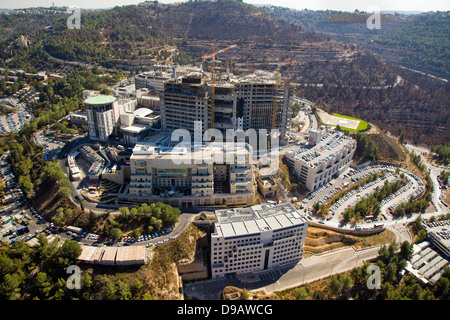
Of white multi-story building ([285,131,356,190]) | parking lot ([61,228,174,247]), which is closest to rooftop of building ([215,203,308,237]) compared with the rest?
parking lot ([61,228,174,247])

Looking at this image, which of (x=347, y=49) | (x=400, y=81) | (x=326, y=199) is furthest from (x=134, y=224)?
(x=347, y=49)

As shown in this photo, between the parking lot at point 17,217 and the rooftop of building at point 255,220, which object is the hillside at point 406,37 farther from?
the parking lot at point 17,217

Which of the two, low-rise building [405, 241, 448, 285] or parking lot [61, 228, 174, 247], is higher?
parking lot [61, 228, 174, 247]

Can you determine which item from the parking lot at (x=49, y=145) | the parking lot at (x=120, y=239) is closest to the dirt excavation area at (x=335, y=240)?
the parking lot at (x=120, y=239)

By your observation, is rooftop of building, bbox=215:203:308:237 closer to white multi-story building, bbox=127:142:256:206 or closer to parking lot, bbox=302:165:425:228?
white multi-story building, bbox=127:142:256:206

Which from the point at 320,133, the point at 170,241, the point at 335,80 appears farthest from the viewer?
the point at 335,80

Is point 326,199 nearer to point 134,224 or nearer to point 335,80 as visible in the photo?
point 134,224
